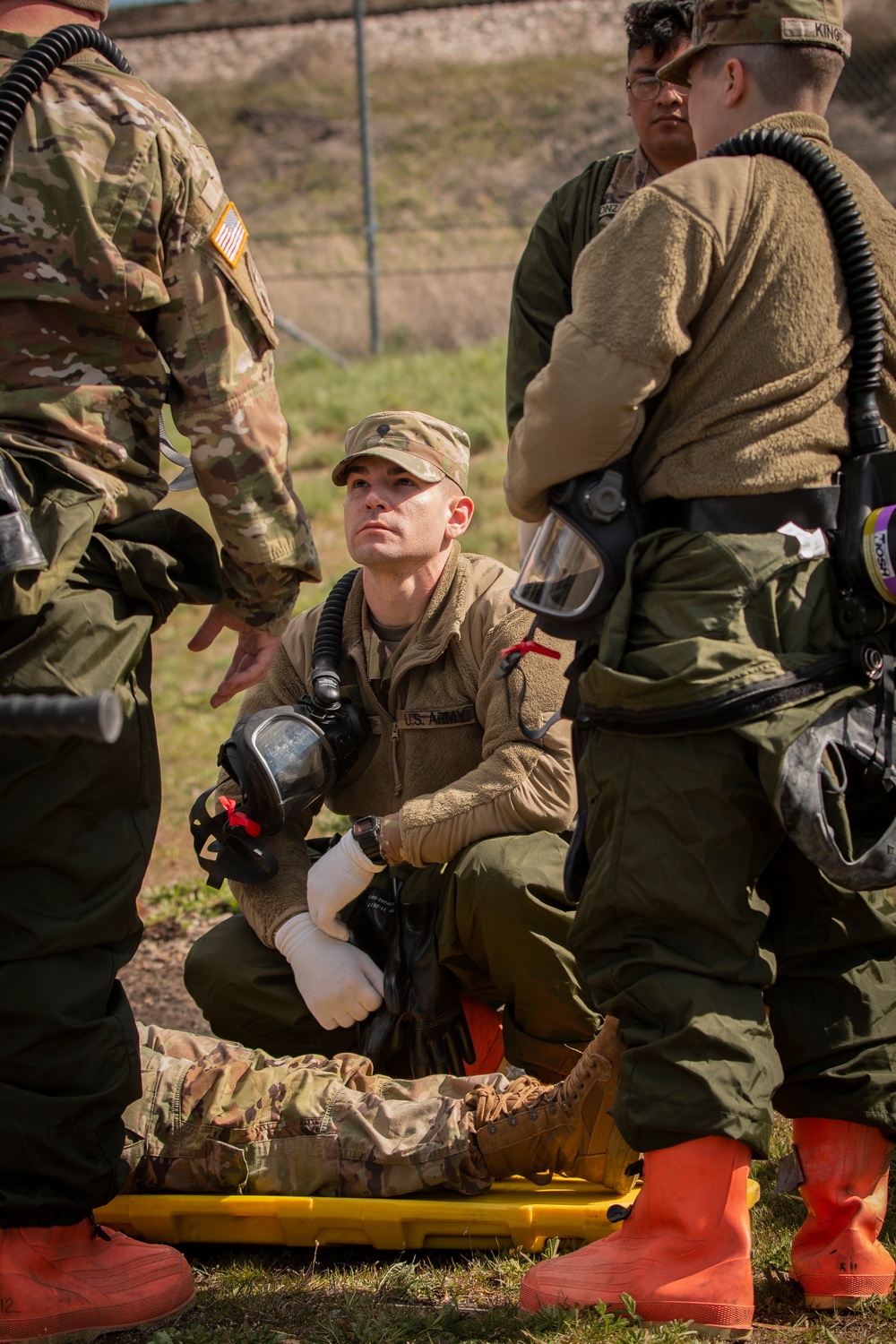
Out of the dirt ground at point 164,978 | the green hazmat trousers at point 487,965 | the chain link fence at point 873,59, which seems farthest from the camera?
the chain link fence at point 873,59

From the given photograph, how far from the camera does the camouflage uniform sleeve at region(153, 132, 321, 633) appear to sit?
8.71ft

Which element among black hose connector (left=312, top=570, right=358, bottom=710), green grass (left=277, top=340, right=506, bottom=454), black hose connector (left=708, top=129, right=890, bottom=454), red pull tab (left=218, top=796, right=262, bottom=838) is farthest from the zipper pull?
green grass (left=277, top=340, right=506, bottom=454)

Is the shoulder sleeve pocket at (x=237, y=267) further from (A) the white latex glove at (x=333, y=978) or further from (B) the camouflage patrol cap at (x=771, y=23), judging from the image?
Answer: (A) the white latex glove at (x=333, y=978)

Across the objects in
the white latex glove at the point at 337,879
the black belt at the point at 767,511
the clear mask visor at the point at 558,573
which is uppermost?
the black belt at the point at 767,511

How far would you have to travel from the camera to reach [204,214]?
2672 millimetres

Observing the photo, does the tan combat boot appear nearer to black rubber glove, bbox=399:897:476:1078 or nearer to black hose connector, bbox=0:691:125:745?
black rubber glove, bbox=399:897:476:1078

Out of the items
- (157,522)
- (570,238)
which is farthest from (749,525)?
(570,238)

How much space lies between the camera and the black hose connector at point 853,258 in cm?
239

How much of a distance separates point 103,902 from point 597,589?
107cm

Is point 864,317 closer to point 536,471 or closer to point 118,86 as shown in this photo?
point 536,471

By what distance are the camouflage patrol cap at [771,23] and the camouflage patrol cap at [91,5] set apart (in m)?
1.15

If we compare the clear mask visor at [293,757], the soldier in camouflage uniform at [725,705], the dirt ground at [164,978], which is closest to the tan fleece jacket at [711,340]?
the soldier in camouflage uniform at [725,705]

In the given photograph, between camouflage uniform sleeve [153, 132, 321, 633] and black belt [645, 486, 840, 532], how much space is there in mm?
904

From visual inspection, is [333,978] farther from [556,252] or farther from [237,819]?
[556,252]
